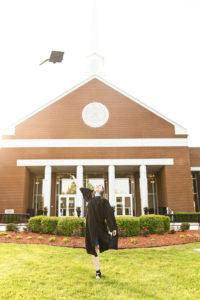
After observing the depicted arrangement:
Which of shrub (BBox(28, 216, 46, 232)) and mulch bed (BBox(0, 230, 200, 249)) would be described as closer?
mulch bed (BBox(0, 230, 200, 249))

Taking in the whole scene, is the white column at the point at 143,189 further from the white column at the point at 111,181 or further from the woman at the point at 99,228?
the woman at the point at 99,228

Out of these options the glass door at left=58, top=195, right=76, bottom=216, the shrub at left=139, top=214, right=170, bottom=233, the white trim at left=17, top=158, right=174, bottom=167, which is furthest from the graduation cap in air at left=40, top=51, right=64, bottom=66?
the glass door at left=58, top=195, right=76, bottom=216

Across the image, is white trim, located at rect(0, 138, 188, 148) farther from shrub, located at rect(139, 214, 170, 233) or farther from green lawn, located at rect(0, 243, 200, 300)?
green lawn, located at rect(0, 243, 200, 300)

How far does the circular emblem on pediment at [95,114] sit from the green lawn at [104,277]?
18.2 meters

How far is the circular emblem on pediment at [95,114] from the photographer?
27.6 metres

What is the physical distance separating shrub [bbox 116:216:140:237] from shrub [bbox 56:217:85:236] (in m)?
1.60

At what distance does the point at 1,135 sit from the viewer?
2727cm

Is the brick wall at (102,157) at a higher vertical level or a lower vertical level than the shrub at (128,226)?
higher

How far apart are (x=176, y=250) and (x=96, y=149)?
16735mm

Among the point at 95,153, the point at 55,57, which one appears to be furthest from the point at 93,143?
the point at 55,57

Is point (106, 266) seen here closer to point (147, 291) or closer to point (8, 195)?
point (147, 291)

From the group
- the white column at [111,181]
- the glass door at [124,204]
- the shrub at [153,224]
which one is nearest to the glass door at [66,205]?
the white column at [111,181]

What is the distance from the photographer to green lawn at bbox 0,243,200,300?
5766 millimetres

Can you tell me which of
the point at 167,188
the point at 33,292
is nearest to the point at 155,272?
the point at 33,292
